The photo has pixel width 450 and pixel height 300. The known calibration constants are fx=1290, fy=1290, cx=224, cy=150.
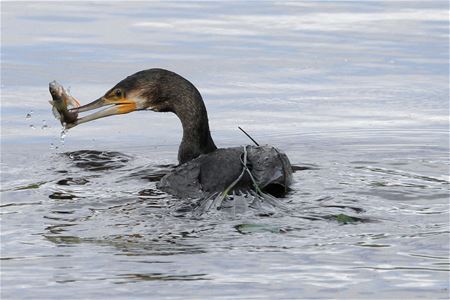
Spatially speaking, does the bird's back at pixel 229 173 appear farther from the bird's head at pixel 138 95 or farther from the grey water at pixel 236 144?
the bird's head at pixel 138 95

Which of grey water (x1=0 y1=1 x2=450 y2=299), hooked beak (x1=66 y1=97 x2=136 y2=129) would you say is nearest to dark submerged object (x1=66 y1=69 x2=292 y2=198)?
hooked beak (x1=66 y1=97 x2=136 y2=129)

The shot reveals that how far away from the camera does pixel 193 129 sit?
35.3 ft

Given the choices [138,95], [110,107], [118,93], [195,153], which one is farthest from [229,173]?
[110,107]

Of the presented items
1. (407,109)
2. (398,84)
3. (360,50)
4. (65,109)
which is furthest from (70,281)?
(360,50)

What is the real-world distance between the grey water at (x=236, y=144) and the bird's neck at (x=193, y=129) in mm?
332

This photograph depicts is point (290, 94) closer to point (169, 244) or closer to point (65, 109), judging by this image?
point (65, 109)

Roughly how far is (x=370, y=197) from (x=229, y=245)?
1.83 m

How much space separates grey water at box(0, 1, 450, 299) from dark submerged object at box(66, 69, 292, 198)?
224 mm

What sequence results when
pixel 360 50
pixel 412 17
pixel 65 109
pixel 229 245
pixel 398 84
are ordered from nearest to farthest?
pixel 229 245 → pixel 65 109 → pixel 398 84 → pixel 360 50 → pixel 412 17

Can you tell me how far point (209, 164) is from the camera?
9578 mm

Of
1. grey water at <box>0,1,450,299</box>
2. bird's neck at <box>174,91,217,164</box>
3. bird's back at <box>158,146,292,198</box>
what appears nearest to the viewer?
grey water at <box>0,1,450,299</box>

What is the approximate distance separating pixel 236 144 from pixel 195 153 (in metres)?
1.28

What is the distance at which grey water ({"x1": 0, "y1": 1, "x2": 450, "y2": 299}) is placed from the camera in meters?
7.45

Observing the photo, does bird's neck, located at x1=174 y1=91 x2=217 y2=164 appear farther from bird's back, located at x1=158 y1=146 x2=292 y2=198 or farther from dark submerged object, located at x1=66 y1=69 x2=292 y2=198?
bird's back, located at x1=158 y1=146 x2=292 y2=198
